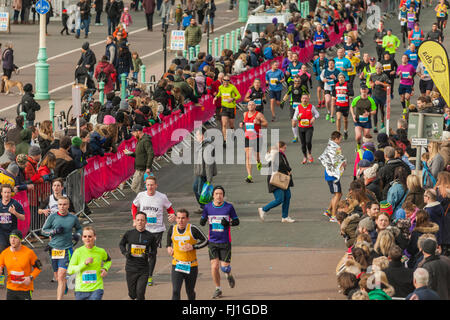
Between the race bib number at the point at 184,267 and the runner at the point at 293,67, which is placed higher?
the runner at the point at 293,67

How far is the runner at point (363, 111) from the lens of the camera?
25.3 metres

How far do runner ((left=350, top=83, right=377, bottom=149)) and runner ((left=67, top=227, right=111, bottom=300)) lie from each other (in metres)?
12.2

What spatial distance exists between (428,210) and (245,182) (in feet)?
26.2

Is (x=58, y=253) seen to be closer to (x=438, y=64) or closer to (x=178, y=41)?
(x=438, y=64)

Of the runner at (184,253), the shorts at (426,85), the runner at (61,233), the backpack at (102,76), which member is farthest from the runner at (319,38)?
the runner at (184,253)

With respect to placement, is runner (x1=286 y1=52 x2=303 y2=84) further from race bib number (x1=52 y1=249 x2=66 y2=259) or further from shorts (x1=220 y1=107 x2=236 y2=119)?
race bib number (x1=52 y1=249 x2=66 y2=259)

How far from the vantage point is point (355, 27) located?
44.4 m

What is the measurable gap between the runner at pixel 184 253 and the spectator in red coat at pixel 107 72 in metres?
15.6

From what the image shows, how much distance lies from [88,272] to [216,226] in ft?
8.10

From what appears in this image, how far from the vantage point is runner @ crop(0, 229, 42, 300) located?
1455cm

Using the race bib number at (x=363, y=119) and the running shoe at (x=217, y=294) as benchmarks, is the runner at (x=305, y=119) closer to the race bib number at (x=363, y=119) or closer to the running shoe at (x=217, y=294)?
the race bib number at (x=363, y=119)

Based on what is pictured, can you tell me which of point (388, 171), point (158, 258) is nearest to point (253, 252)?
point (158, 258)

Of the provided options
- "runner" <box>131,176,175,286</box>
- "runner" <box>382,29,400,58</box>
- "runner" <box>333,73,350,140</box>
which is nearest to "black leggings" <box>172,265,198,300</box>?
"runner" <box>131,176,175,286</box>
